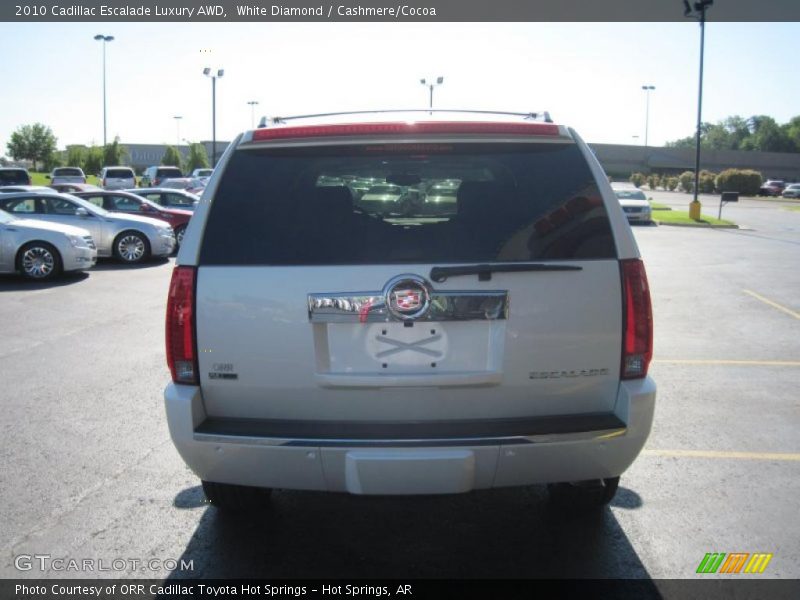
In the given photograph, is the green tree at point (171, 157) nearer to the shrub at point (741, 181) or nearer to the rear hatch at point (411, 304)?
the shrub at point (741, 181)

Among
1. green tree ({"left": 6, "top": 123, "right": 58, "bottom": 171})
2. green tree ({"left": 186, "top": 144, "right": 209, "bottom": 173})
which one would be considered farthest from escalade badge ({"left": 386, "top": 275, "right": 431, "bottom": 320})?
green tree ({"left": 6, "top": 123, "right": 58, "bottom": 171})

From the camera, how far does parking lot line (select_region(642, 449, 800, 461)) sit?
5.16m

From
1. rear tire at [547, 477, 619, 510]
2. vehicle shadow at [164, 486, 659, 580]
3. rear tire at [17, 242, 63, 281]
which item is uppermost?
rear tire at [17, 242, 63, 281]

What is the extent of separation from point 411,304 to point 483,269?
333 millimetres

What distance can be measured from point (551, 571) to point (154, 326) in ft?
24.5

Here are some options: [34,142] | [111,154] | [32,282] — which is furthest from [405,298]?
[34,142]

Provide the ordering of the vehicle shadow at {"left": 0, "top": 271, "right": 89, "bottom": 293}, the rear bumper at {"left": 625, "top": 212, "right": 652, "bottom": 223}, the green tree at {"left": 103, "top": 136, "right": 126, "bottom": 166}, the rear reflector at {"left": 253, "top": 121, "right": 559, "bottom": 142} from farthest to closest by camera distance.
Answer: the green tree at {"left": 103, "top": 136, "right": 126, "bottom": 166}
the rear bumper at {"left": 625, "top": 212, "right": 652, "bottom": 223}
the vehicle shadow at {"left": 0, "top": 271, "right": 89, "bottom": 293}
the rear reflector at {"left": 253, "top": 121, "right": 559, "bottom": 142}

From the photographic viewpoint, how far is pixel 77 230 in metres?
15.4

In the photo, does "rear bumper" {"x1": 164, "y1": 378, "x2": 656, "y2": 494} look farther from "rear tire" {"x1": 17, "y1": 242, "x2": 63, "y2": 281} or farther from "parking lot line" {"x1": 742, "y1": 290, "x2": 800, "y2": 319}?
"rear tire" {"x1": 17, "y1": 242, "x2": 63, "y2": 281}

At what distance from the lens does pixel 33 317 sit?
10703mm

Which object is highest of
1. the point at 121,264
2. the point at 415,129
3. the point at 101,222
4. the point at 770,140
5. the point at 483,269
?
the point at 770,140

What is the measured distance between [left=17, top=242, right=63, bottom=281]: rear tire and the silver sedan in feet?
9.22

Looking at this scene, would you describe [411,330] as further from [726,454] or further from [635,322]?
[726,454]

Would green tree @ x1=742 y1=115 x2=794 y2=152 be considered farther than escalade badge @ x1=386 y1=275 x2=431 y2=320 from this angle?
Yes
